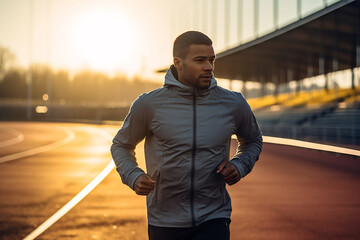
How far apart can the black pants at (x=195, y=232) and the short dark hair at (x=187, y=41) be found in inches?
39.8

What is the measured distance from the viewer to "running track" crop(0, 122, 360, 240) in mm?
7039

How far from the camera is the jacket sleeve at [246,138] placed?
11.1 feet

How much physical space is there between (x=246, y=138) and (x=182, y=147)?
557mm

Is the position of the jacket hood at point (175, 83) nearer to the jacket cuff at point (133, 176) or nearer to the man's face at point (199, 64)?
the man's face at point (199, 64)

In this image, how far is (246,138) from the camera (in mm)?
3547

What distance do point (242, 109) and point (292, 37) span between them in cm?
3183

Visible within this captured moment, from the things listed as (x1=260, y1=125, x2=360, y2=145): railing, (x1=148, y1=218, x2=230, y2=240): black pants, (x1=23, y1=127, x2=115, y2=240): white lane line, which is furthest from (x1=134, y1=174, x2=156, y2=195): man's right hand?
(x1=260, y1=125, x2=360, y2=145): railing

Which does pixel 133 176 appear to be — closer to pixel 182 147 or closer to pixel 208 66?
pixel 182 147

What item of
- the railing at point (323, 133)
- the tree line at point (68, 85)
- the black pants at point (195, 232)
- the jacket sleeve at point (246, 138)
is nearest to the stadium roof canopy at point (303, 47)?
the railing at point (323, 133)

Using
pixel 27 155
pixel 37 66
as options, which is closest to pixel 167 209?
pixel 27 155

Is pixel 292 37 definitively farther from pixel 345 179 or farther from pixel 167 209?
pixel 167 209

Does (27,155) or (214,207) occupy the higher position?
(214,207)

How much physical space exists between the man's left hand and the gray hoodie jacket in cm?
6

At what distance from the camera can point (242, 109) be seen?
3379 millimetres
